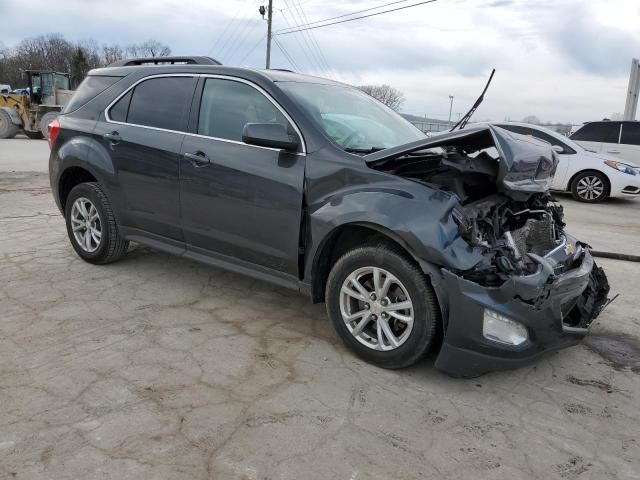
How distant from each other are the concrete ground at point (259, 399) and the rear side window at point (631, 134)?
31.5 feet

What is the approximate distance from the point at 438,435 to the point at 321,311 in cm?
166

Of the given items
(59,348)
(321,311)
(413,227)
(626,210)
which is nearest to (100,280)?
(59,348)

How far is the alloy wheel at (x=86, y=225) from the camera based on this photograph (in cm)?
477

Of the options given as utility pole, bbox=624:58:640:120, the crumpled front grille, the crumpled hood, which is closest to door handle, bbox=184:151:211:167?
the crumpled hood

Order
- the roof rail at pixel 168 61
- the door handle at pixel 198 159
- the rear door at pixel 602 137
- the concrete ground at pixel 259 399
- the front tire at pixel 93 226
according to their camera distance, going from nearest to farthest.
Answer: the concrete ground at pixel 259 399 < the door handle at pixel 198 159 < the roof rail at pixel 168 61 < the front tire at pixel 93 226 < the rear door at pixel 602 137

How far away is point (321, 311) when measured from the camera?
4.13 metres

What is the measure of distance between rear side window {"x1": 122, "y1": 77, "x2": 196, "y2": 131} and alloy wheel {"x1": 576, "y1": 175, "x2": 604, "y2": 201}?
8976 mm

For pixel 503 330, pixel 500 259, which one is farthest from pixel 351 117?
pixel 503 330

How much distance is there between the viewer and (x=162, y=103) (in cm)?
423

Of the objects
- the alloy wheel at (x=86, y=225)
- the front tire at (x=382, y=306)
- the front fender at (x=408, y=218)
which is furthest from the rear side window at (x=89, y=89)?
the front tire at (x=382, y=306)

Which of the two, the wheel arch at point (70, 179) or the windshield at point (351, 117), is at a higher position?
the windshield at point (351, 117)

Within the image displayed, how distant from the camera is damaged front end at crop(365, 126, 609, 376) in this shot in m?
2.81

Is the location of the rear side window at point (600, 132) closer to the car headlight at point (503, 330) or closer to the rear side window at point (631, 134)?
the rear side window at point (631, 134)

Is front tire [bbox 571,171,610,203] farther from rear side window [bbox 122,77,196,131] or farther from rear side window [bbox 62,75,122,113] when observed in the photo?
rear side window [bbox 62,75,122,113]
